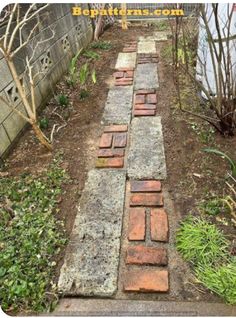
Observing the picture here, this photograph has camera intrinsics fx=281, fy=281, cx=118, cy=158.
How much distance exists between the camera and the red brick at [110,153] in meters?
2.83

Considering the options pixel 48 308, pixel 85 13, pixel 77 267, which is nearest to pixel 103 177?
pixel 77 267

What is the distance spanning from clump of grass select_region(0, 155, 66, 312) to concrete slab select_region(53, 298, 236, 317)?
0.43 ft

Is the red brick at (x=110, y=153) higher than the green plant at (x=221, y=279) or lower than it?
higher

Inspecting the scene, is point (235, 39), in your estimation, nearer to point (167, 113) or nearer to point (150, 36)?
point (167, 113)

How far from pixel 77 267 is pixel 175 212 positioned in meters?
0.85

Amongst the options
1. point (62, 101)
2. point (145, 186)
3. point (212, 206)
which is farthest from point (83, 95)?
point (212, 206)

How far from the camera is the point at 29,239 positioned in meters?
2.04

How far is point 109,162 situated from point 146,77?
82.4 inches

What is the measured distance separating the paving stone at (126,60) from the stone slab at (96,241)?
2.79 metres

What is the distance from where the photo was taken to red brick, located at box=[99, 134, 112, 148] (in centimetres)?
296

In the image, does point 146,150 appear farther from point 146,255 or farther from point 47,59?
point 47,59

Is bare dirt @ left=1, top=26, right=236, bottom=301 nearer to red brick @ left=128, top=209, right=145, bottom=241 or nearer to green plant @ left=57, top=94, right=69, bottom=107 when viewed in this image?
Answer: green plant @ left=57, top=94, right=69, bottom=107

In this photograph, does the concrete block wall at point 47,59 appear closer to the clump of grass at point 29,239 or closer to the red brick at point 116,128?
the clump of grass at point 29,239

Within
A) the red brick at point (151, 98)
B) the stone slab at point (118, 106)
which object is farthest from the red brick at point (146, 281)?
the red brick at point (151, 98)
